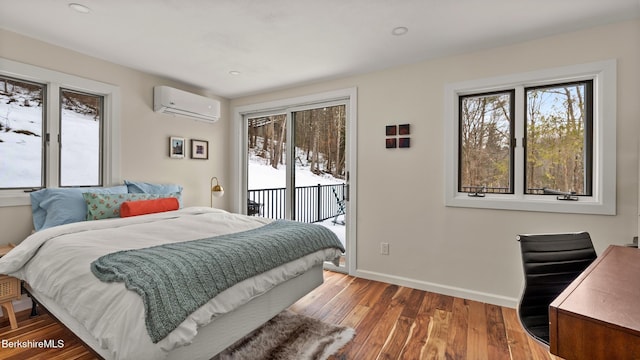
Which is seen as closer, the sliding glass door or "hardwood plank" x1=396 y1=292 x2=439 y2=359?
"hardwood plank" x1=396 y1=292 x2=439 y2=359

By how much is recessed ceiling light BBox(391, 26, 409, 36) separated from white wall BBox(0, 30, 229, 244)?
2735 millimetres

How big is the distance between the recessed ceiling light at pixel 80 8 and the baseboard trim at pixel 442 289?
3352 millimetres

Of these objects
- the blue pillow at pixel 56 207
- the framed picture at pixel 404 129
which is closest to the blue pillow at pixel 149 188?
the blue pillow at pixel 56 207

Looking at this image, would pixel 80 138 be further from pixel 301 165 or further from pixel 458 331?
pixel 458 331

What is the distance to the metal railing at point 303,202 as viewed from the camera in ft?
12.7

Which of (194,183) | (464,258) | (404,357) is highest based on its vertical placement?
(194,183)

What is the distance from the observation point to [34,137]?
2.65 m

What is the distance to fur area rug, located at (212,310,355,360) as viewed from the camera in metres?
1.86

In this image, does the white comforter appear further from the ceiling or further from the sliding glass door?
the ceiling

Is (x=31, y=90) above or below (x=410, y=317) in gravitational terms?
above

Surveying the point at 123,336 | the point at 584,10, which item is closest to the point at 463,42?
the point at 584,10

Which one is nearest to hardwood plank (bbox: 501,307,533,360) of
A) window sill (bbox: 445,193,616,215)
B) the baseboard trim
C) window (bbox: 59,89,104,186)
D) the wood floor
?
the wood floor

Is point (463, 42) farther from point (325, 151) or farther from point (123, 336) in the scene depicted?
point (123, 336)

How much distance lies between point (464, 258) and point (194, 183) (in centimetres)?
336
